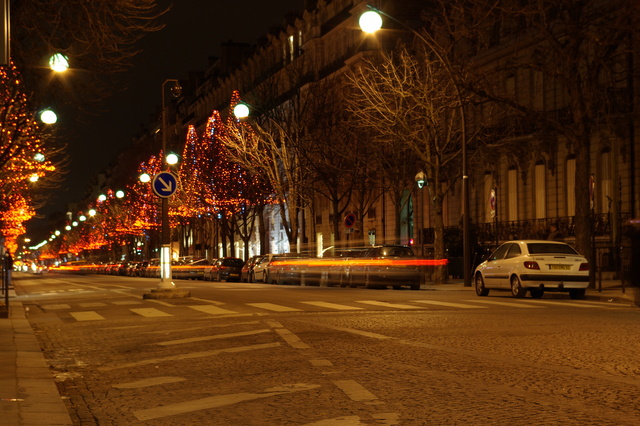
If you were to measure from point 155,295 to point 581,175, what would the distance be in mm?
12347

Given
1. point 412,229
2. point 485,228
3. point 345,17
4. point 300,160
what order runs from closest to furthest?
point 485,228 < point 300,160 < point 412,229 < point 345,17

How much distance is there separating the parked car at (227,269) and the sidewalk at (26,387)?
41.6m

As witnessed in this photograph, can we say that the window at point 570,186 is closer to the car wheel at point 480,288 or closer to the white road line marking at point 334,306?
the car wheel at point 480,288

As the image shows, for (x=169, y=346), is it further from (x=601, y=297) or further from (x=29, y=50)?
(x=601, y=297)

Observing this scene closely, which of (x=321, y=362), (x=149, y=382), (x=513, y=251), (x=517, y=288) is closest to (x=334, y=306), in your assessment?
(x=517, y=288)

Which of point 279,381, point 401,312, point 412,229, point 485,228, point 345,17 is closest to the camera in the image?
point 279,381

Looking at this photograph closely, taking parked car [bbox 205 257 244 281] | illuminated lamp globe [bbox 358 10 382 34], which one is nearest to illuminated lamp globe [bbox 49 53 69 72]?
illuminated lamp globe [bbox 358 10 382 34]

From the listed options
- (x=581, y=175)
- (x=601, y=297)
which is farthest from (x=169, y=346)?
(x=581, y=175)

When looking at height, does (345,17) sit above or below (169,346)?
above

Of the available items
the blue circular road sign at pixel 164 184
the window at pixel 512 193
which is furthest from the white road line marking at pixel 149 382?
the window at pixel 512 193

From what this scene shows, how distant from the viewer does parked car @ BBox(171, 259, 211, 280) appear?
65.8 m

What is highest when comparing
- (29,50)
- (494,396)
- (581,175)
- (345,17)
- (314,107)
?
(345,17)

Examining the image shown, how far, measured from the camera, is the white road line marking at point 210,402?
28.3 ft

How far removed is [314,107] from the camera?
5534 centimetres
